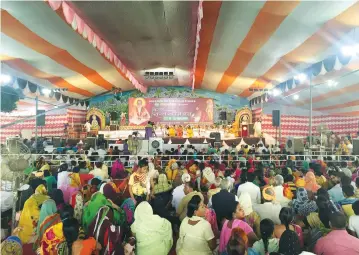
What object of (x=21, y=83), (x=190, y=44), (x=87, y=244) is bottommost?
(x=87, y=244)

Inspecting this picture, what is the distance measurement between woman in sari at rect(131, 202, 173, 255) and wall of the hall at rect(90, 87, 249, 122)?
14.7m

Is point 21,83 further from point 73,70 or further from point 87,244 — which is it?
point 87,244

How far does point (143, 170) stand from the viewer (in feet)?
13.8

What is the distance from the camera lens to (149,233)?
8.95ft

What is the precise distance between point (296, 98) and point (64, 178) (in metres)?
11.1

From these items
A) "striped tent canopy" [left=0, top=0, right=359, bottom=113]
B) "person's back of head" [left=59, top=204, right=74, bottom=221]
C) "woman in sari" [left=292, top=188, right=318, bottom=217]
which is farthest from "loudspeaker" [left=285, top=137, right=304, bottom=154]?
"person's back of head" [left=59, top=204, right=74, bottom=221]

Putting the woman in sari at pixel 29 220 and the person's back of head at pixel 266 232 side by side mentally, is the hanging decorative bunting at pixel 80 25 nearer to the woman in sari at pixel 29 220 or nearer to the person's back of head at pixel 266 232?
the woman in sari at pixel 29 220

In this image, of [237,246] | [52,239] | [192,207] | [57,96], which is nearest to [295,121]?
[57,96]

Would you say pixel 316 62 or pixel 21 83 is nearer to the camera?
pixel 316 62

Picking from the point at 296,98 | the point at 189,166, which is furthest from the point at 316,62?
the point at 296,98

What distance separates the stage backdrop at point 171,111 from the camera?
16984mm

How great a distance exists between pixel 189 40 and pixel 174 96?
31.7 ft

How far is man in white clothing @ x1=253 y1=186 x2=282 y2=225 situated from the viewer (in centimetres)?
301

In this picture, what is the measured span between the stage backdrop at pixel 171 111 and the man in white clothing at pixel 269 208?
45.1ft
